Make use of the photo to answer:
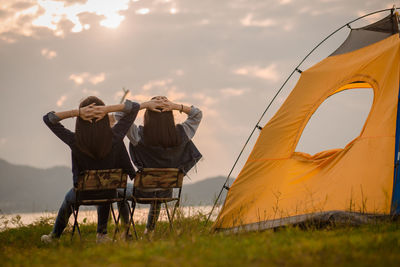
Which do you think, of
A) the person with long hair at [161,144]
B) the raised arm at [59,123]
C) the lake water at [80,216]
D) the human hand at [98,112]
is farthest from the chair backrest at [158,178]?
the raised arm at [59,123]

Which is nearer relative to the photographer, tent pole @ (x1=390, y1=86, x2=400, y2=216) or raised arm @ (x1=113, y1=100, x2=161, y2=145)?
tent pole @ (x1=390, y1=86, x2=400, y2=216)

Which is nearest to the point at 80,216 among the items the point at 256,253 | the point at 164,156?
the point at 164,156

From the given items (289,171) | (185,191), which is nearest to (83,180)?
(185,191)

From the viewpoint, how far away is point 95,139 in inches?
203

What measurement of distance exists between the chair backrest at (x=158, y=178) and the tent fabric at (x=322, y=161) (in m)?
0.89

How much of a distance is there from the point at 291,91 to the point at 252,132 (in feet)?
2.68

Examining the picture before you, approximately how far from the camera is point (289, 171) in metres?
5.62

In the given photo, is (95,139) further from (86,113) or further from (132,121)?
(132,121)

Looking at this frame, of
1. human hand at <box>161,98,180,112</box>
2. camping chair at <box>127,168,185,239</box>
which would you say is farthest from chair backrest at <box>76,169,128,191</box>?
human hand at <box>161,98,180,112</box>

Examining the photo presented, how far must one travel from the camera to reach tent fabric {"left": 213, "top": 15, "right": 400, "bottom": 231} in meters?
4.99

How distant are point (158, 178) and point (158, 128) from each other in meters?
0.69

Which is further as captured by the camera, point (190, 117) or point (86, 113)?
point (190, 117)

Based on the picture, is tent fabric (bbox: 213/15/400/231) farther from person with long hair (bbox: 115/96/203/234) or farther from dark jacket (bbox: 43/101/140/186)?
dark jacket (bbox: 43/101/140/186)

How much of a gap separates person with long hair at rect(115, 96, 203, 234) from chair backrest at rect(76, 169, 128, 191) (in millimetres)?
493
